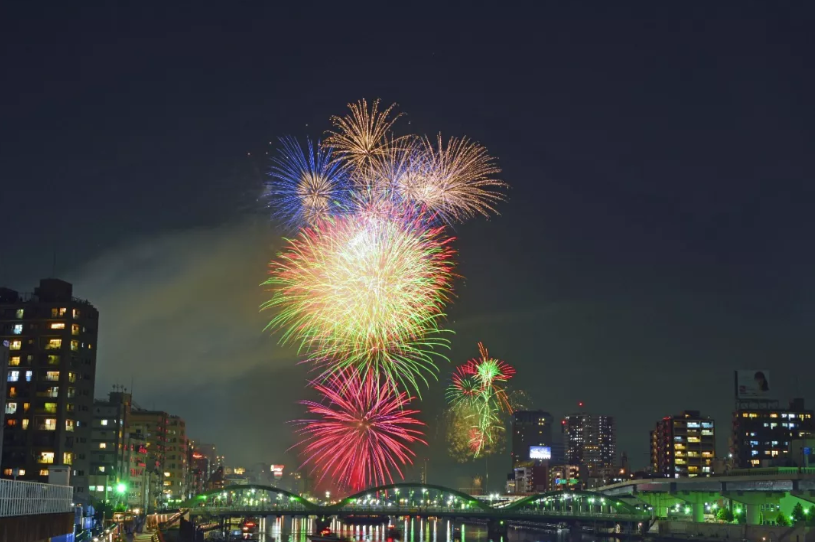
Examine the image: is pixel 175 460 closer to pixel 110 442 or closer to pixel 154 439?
pixel 154 439

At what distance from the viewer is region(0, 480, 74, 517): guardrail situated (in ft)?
68.1

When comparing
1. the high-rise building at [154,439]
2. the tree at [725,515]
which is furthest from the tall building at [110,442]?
the tree at [725,515]

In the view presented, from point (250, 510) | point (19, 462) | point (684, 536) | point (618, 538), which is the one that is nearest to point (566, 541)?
point (618, 538)

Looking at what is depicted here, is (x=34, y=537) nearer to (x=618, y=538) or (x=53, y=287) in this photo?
(x=53, y=287)

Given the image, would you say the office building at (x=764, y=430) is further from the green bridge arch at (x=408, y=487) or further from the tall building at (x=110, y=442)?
the tall building at (x=110, y=442)

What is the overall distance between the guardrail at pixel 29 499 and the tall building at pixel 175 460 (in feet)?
475

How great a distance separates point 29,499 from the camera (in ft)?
75.2

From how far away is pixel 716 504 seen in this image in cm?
11381

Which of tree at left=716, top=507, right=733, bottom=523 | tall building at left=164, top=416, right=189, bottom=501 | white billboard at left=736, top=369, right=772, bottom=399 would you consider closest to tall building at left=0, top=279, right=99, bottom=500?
tall building at left=164, top=416, right=189, bottom=501

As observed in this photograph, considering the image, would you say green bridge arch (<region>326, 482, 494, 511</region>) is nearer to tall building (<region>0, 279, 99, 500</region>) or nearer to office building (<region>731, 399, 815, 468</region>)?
tall building (<region>0, 279, 99, 500</region>)

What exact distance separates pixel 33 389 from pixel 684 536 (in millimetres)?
78171

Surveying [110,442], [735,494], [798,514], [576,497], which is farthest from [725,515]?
[110,442]

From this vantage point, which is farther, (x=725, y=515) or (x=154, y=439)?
(x=154, y=439)

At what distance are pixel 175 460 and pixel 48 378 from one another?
249 feet
